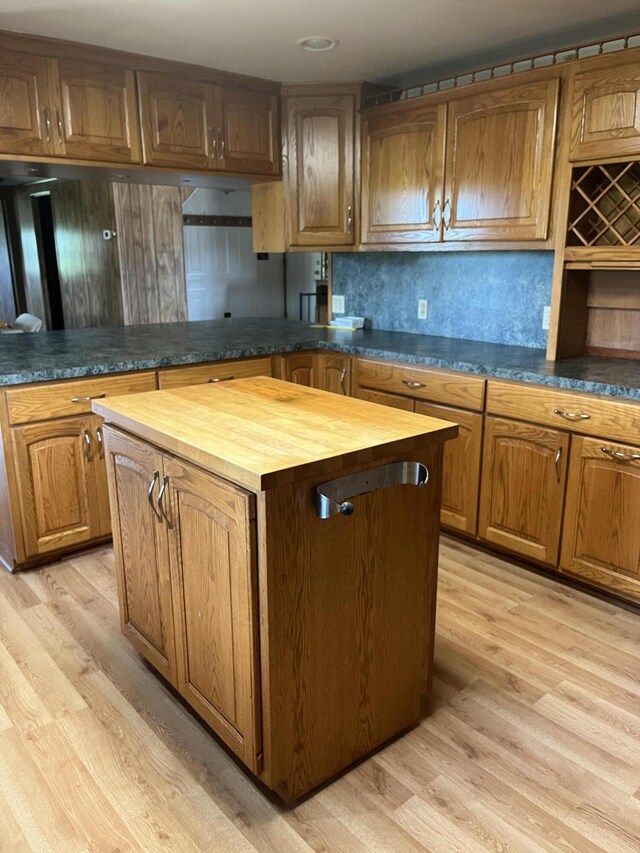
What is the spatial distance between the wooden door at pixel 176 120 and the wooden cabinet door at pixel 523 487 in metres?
2.00

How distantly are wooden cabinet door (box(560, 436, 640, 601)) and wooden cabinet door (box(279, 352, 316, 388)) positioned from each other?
1559 millimetres

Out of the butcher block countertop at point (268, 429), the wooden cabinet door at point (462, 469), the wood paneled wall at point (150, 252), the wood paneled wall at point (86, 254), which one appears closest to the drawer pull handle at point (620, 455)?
the wooden cabinet door at point (462, 469)

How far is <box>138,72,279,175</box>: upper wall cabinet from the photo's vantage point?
306 cm

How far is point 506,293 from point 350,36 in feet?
4.60

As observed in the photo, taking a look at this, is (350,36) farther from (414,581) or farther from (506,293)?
(414,581)

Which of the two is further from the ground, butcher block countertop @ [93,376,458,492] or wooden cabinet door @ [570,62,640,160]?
wooden cabinet door @ [570,62,640,160]

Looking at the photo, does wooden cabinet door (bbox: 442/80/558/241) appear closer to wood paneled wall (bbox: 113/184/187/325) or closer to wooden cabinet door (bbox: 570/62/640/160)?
wooden cabinet door (bbox: 570/62/640/160)

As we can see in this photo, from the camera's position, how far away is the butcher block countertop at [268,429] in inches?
54.9

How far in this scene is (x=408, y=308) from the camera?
378 centimetres

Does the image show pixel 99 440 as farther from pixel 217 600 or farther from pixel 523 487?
pixel 523 487

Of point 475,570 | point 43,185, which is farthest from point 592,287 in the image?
point 43,185

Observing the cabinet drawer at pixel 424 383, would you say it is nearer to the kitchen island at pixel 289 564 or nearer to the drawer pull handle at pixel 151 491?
the kitchen island at pixel 289 564

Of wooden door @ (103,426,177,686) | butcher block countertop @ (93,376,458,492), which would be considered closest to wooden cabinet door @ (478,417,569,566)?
butcher block countertop @ (93,376,458,492)

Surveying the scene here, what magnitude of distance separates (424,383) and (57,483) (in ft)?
5.58
